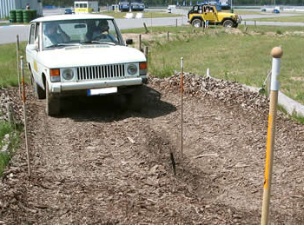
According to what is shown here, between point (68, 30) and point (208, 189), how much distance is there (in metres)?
4.74

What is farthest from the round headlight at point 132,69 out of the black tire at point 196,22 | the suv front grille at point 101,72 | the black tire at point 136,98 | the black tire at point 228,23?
the black tire at point 228,23

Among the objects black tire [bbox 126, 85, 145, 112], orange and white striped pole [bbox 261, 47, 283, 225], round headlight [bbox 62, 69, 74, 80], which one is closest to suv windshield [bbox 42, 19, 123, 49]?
round headlight [bbox 62, 69, 74, 80]

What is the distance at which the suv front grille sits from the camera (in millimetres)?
7434

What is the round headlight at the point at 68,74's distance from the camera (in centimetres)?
735

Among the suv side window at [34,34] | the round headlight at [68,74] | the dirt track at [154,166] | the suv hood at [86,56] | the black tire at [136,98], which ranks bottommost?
the dirt track at [154,166]

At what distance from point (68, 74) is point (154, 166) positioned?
9.00 ft

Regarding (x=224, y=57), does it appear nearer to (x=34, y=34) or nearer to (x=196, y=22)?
(x=34, y=34)

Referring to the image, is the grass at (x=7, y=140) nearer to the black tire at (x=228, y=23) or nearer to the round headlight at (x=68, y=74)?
the round headlight at (x=68, y=74)

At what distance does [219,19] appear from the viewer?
35844 millimetres

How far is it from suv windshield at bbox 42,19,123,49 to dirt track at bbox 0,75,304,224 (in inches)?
49.1

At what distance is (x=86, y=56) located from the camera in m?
7.55

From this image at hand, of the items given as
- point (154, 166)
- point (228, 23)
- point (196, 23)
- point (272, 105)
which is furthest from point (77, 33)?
point (228, 23)

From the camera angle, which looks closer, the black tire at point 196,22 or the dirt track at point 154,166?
the dirt track at point 154,166

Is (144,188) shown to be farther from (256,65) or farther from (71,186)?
(256,65)
